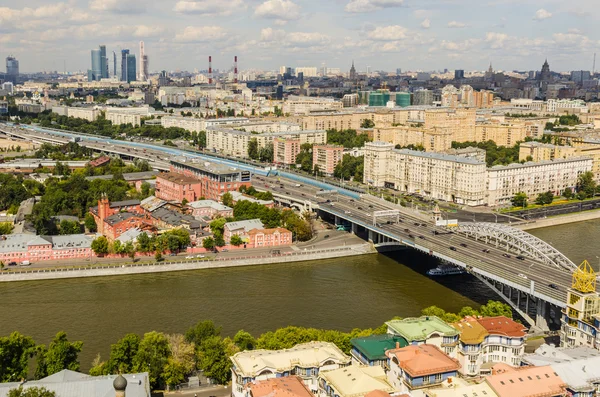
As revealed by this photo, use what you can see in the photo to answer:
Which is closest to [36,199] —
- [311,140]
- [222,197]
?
[222,197]

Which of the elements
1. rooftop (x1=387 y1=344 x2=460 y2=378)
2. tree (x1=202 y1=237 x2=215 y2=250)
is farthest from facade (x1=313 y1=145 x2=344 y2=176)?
rooftop (x1=387 y1=344 x2=460 y2=378)

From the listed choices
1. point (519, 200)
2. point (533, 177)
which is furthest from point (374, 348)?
point (533, 177)

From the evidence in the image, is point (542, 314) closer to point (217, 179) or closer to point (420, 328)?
point (420, 328)

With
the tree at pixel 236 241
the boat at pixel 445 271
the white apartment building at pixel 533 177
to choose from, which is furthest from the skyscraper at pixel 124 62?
the boat at pixel 445 271

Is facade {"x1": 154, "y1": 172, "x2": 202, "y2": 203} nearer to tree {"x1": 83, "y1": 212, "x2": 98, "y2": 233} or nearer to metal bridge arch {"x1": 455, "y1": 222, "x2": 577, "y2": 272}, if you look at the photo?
tree {"x1": 83, "y1": 212, "x2": 98, "y2": 233}

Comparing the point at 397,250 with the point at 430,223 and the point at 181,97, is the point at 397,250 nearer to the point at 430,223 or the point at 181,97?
the point at 430,223

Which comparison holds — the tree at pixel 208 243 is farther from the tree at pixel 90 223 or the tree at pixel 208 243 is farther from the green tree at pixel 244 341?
the green tree at pixel 244 341

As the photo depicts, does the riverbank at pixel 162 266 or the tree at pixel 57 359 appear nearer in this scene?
the tree at pixel 57 359
